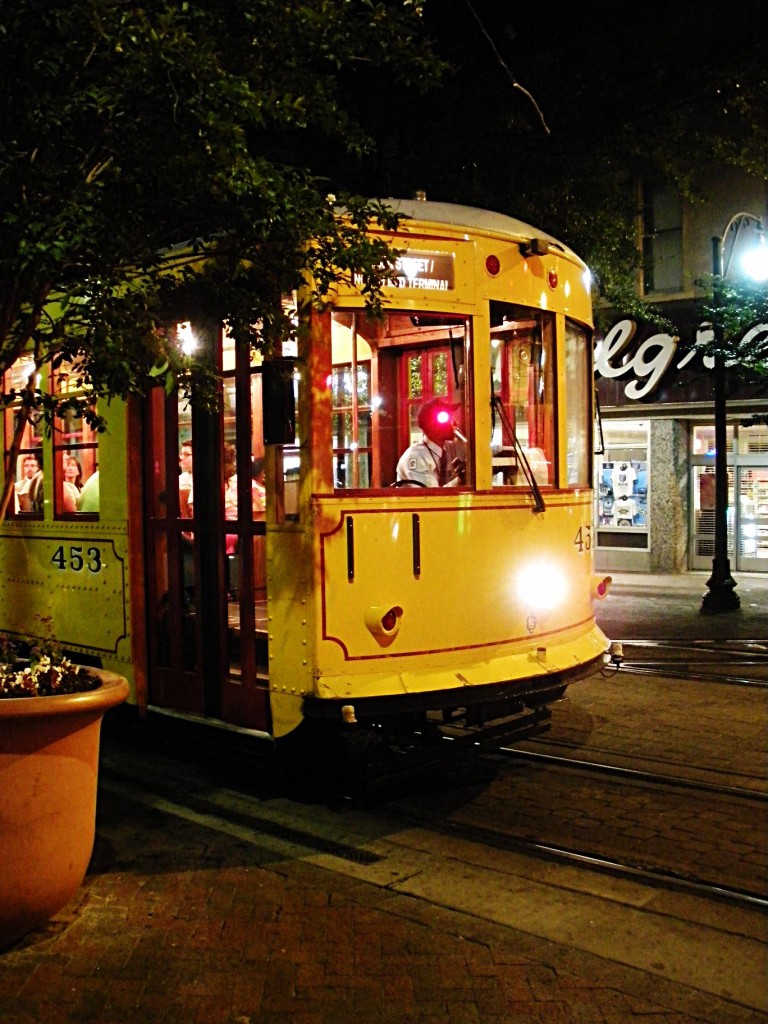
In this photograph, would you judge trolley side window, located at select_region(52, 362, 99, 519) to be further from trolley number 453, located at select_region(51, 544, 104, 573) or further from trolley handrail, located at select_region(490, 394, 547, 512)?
trolley handrail, located at select_region(490, 394, 547, 512)

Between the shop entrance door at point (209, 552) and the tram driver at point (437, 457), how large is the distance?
3.04 ft

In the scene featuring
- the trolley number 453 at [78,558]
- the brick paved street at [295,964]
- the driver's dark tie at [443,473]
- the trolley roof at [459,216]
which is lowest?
the brick paved street at [295,964]

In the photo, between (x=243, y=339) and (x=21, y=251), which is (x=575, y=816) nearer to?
(x=243, y=339)

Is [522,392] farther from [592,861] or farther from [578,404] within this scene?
[592,861]

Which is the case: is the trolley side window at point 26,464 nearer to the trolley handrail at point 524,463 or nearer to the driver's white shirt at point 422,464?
the driver's white shirt at point 422,464

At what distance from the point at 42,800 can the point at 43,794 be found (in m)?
0.02

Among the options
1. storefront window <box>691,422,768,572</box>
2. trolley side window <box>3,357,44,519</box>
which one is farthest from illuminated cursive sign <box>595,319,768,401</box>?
trolley side window <box>3,357,44,519</box>

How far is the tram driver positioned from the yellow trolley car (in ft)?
0.04

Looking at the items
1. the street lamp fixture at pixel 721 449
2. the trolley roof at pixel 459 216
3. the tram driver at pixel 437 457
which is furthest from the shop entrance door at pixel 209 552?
the street lamp fixture at pixel 721 449

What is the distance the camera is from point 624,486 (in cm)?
1959

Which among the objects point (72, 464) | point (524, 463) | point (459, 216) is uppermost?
point (459, 216)

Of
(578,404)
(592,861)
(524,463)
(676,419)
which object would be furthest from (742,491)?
(592,861)

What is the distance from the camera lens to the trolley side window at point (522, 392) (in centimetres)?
632

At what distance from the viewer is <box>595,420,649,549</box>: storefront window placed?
19.3 m
